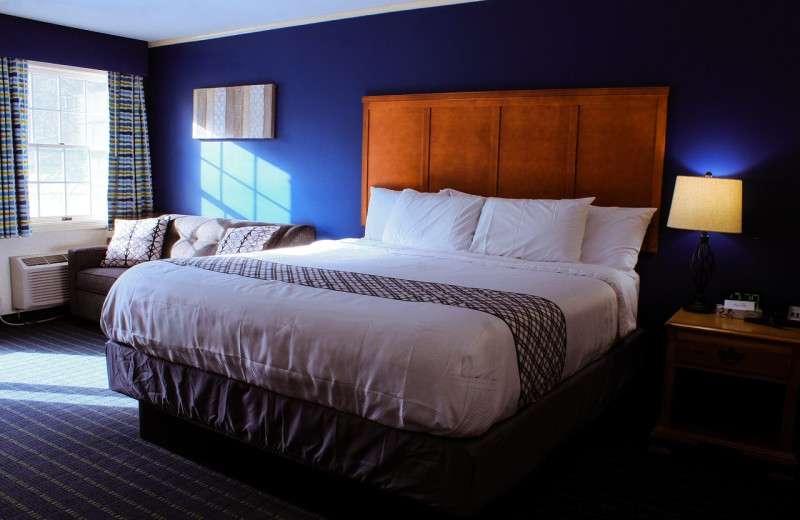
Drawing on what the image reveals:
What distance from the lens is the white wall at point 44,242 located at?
518cm

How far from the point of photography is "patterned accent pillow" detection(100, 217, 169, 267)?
5176mm

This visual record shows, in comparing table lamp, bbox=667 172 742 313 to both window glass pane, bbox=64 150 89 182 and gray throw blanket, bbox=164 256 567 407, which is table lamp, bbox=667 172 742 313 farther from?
window glass pane, bbox=64 150 89 182

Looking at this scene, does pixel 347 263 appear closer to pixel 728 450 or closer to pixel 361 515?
pixel 361 515

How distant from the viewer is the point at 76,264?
513 cm

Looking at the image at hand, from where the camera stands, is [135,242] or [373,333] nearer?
[373,333]

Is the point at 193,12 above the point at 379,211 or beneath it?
above

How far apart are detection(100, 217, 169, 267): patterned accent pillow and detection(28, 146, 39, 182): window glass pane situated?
79cm

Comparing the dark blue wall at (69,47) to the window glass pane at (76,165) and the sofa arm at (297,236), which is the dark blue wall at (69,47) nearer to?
the window glass pane at (76,165)

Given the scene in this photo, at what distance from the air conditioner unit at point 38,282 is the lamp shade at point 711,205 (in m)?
4.67

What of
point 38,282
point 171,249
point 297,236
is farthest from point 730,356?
point 38,282

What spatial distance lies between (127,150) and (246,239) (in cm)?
193

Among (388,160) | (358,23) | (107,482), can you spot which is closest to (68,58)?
(358,23)

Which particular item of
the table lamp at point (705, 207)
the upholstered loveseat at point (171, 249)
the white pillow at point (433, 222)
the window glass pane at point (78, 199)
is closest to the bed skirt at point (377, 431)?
the table lamp at point (705, 207)

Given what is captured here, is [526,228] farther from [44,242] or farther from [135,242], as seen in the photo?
[44,242]
